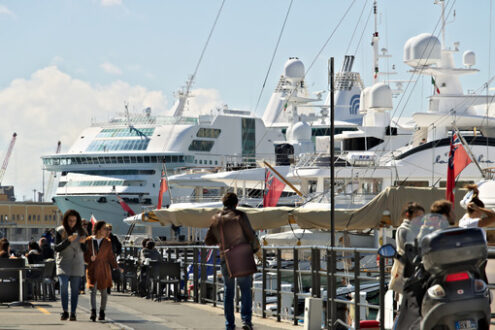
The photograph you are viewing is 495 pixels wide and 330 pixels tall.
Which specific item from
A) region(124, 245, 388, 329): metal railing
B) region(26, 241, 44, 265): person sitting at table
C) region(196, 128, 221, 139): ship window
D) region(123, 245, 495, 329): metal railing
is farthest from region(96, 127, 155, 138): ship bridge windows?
region(26, 241, 44, 265): person sitting at table

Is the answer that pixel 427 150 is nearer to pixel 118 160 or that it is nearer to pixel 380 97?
pixel 380 97

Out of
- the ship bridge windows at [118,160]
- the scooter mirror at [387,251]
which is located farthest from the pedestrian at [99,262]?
the ship bridge windows at [118,160]

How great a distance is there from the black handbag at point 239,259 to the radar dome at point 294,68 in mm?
64145

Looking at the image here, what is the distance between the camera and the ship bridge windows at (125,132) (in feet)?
300

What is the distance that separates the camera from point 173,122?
306 ft

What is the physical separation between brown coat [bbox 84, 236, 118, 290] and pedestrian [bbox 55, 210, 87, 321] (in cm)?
40

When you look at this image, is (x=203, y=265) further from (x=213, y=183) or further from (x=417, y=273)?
(x=213, y=183)

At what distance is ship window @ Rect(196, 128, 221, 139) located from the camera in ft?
306

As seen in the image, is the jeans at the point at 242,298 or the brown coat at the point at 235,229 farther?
the jeans at the point at 242,298

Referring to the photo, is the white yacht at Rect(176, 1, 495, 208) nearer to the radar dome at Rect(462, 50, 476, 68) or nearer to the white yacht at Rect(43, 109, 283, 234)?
the radar dome at Rect(462, 50, 476, 68)

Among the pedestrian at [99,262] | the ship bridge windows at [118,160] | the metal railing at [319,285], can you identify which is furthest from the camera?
the ship bridge windows at [118,160]

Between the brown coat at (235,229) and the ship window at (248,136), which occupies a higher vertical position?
the ship window at (248,136)

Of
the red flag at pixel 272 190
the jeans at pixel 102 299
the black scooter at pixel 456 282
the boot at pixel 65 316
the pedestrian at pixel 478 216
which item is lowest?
the boot at pixel 65 316

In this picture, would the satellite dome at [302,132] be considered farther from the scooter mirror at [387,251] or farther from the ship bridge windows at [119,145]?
the scooter mirror at [387,251]
